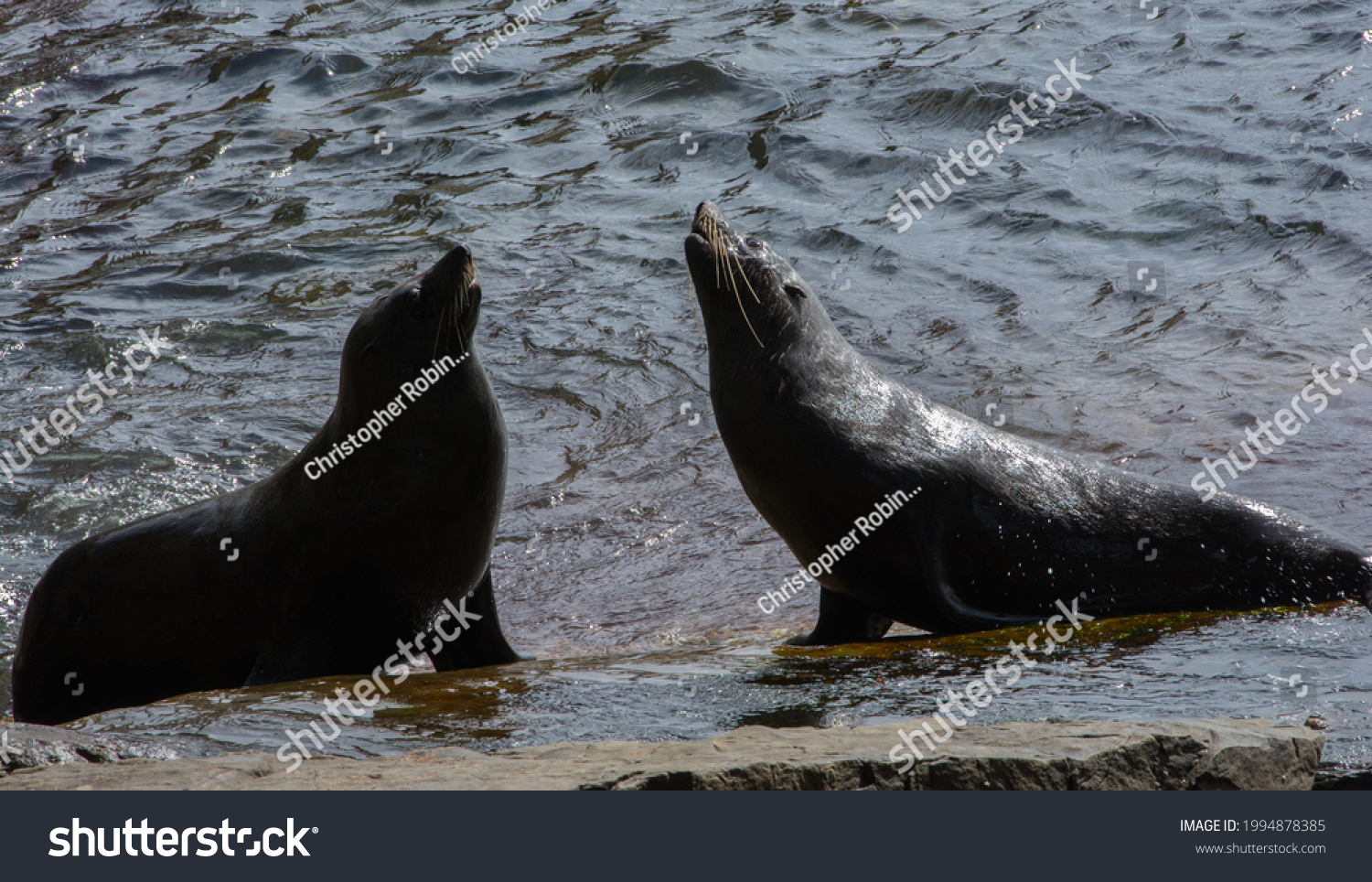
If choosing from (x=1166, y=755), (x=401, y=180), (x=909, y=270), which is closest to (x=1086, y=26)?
(x=909, y=270)

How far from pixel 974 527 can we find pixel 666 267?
6.39 metres

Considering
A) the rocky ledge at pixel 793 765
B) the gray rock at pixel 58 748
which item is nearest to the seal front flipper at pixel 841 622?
the rocky ledge at pixel 793 765

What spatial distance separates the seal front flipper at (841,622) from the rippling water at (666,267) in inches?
17.2

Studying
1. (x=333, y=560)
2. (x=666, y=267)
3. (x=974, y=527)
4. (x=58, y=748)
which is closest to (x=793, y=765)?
(x=58, y=748)

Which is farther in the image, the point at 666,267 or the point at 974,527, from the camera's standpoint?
the point at 666,267

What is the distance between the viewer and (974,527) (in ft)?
17.2

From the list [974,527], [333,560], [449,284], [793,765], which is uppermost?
[449,284]

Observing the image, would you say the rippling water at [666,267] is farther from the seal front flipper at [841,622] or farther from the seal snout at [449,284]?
the seal snout at [449,284]

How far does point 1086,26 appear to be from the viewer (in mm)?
16312

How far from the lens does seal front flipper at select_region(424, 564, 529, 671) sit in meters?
5.07

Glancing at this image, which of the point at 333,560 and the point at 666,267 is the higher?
the point at 333,560

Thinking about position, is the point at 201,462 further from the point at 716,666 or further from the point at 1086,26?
the point at 1086,26

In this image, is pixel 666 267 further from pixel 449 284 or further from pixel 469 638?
pixel 469 638

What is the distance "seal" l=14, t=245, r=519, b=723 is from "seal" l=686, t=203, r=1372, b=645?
3.94ft
